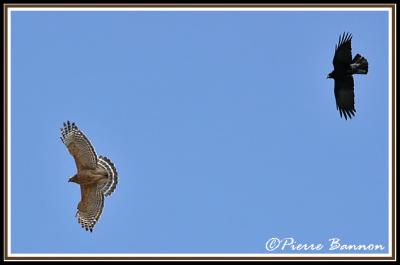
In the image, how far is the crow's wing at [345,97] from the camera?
16.6m

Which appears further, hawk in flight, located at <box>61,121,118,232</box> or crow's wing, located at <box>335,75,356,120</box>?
crow's wing, located at <box>335,75,356,120</box>

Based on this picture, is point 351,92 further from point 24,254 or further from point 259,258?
point 24,254

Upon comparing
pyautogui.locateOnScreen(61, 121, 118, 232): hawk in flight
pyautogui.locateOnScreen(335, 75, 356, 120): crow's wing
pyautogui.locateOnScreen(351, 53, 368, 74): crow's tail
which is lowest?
pyautogui.locateOnScreen(61, 121, 118, 232): hawk in flight

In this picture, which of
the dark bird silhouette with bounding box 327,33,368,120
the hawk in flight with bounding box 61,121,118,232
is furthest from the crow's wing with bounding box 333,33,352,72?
the hawk in flight with bounding box 61,121,118,232

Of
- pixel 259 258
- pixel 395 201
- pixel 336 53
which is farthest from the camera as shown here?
pixel 336 53

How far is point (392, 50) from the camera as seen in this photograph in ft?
50.7

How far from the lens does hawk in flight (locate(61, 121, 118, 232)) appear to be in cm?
1563

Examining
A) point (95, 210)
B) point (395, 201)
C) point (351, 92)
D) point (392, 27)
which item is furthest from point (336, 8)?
point (95, 210)

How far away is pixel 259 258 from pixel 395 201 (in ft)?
8.33

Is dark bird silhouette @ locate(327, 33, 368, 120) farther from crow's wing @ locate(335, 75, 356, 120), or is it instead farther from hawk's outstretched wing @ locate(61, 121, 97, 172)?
hawk's outstretched wing @ locate(61, 121, 97, 172)

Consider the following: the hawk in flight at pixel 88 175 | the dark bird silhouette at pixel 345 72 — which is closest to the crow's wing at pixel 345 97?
the dark bird silhouette at pixel 345 72

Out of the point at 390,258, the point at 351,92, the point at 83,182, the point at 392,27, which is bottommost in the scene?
the point at 390,258

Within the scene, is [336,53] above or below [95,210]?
above

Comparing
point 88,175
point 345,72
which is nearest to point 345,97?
point 345,72
